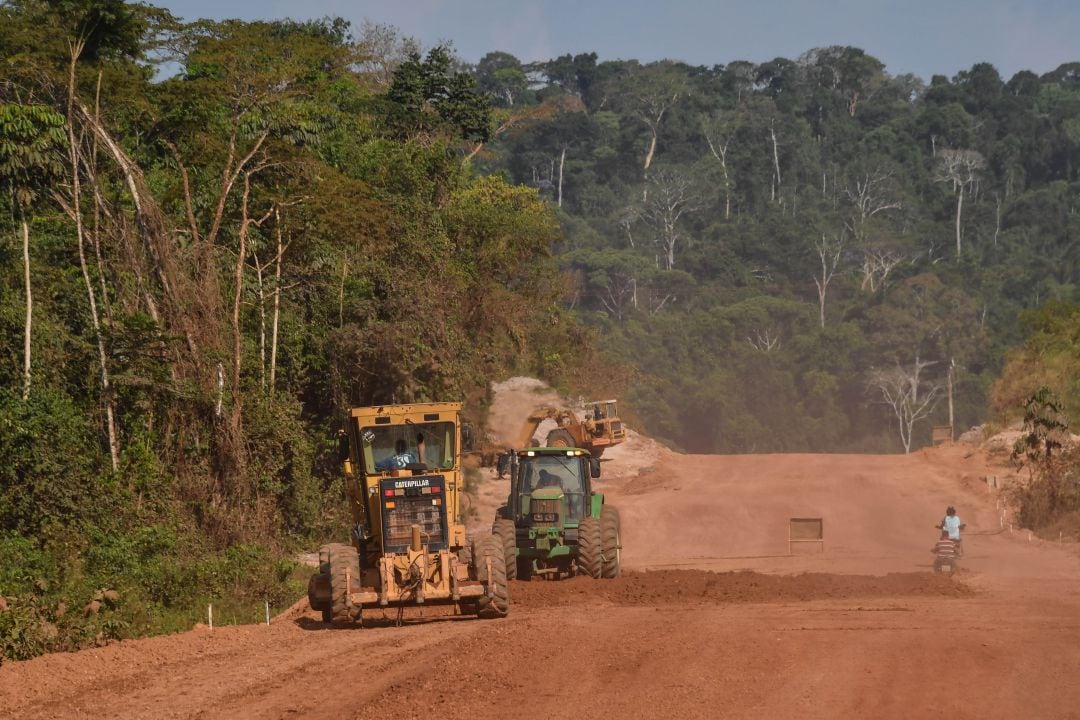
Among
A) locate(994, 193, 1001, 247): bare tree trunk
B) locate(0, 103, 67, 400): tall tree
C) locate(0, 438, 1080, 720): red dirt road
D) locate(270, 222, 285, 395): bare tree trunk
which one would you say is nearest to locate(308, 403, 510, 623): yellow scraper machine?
locate(0, 438, 1080, 720): red dirt road

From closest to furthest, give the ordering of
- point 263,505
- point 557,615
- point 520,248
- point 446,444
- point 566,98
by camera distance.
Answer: point 557,615, point 446,444, point 263,505, point 520,248, point 566,98

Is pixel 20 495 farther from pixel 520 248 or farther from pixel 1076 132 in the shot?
pixel 1076 132

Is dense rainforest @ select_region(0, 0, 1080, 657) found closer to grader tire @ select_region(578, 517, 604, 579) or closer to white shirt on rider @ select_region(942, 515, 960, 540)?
grader tire @ select_region(578, 517, 604, 579)

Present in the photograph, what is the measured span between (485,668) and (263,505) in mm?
15761

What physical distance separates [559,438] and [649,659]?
984 inches

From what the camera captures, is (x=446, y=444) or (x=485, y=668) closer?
(x=485, y=668)

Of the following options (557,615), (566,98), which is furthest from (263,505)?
(566,98)

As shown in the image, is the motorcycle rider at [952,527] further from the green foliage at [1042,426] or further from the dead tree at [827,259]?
the dead tree at [827,259]

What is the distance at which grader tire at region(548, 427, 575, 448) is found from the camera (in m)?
38.9

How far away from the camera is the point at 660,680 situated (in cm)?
1313

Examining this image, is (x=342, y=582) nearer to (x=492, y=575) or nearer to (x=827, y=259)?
(x=492, y=575)

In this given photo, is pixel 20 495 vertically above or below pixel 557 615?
above

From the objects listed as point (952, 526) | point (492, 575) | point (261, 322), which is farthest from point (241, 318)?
point (952, 526)

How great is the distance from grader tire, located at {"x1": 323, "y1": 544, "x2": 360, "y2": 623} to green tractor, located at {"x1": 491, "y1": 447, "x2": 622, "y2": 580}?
4.37m
